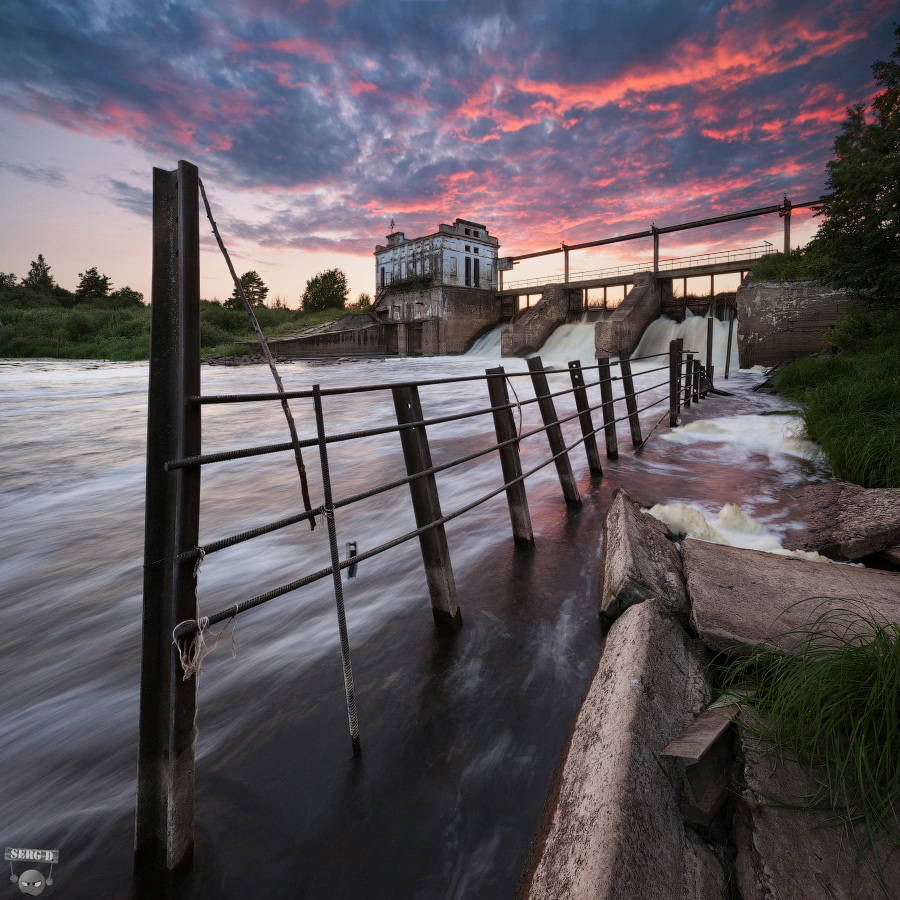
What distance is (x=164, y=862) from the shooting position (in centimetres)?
142

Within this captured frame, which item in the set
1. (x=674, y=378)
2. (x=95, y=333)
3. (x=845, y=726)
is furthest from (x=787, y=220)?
(x=95, y=333)

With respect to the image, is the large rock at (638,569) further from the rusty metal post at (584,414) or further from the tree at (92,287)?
the tree at (92,287)

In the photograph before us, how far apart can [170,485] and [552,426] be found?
126 inches

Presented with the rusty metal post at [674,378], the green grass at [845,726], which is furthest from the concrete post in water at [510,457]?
the rusty metal post at [674,378]

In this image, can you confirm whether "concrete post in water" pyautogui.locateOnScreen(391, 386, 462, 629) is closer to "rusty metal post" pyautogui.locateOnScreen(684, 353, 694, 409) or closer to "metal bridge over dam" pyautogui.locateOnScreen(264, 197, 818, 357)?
"rusty metal post" pyautogui.locateOnScreen(684, 353, 694, 409)

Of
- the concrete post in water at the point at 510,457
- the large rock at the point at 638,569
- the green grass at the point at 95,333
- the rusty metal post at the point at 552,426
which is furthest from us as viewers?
the green grass at the point at 95,333

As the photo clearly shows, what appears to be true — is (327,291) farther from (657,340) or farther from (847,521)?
(847,521)

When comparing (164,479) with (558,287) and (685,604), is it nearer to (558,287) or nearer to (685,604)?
(685,604)

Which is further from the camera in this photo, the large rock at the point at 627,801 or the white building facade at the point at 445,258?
the white building facade at the point at 445,258

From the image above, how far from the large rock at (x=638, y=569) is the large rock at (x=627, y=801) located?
1.67 feet

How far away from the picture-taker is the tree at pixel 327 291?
214ft

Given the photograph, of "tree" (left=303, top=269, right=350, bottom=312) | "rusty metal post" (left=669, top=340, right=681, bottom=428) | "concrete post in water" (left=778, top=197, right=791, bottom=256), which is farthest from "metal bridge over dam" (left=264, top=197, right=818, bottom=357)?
"tree" (left=303, top=269, right=350, bottom=312)

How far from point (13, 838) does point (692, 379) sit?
11.9m

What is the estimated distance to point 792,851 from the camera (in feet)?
3.60
